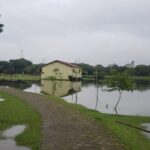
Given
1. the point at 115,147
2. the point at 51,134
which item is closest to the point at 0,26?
the point at 51,134

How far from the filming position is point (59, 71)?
8319 centimetres

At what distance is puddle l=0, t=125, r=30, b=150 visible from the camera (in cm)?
1060

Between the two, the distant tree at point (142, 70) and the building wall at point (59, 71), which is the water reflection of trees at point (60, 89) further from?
the distant tree at point (142, 70)

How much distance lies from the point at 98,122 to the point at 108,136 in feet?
9.96

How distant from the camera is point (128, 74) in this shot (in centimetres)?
2883

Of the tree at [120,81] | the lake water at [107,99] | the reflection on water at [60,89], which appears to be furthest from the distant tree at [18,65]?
the tree at [120,81]

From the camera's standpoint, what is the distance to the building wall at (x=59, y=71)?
82.4m

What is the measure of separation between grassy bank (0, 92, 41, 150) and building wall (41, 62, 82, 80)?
62.6 metres

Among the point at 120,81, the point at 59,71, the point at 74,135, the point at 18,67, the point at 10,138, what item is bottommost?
the point at 10,138

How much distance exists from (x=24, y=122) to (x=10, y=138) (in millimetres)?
2972

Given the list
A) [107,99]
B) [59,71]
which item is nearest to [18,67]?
[59,71]

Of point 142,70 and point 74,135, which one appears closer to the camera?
point 74,135

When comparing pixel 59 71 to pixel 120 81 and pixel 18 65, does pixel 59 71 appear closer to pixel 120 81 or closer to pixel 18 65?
pixel 18 65

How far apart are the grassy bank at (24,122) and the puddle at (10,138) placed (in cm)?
21
